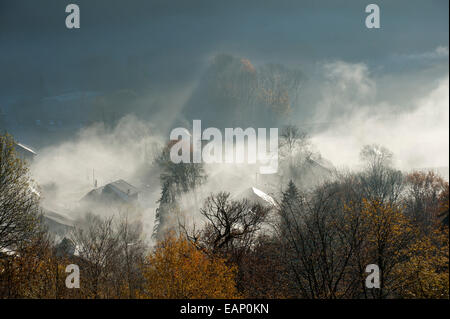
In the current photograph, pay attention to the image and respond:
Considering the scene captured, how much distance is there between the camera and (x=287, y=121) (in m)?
124

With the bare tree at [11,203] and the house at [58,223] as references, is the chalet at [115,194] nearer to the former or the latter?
the house at [58,223]

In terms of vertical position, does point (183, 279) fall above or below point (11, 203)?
below

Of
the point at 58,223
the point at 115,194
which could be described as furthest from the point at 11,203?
the point at 115,194

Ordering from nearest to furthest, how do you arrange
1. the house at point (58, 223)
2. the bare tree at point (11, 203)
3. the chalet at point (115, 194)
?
the bare tree at point (11, 203) → the house at point (58, 223) → the chalet at point (115, 194)

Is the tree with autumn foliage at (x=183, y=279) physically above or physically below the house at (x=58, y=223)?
below

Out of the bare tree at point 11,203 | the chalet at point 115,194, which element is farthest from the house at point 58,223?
the bare tree at point 11,203

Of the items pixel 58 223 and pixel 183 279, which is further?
pixel 58 223

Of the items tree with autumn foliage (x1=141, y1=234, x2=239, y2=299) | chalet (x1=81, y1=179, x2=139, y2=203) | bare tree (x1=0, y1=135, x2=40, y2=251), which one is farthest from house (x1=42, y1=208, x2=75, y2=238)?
tree with autumn foliage (x1=141, y1=234, x2=239, y2=299)

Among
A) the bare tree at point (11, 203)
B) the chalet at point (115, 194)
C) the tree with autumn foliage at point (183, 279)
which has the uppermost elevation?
the chalet at point (115, 194)

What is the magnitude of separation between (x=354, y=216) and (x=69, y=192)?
→ 88.4 m

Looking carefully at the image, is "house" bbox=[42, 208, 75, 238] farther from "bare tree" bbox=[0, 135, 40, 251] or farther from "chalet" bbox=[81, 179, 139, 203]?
"bare tree" bbox=[0, 135, 40, 251]

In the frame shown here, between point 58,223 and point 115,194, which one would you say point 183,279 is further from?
point 115,194
